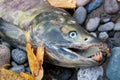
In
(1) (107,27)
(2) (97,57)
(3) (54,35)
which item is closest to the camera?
(2) (97,57)

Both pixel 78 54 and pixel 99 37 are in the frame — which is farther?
pixel 99 37

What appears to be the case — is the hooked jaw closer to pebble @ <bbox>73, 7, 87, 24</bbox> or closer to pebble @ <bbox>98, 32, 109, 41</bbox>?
pebble @ <bbox>98, 32, 109, 41</bbox>

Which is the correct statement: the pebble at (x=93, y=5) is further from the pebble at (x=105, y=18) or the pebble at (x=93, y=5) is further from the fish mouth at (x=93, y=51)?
the fish mouth at (x=93, y=51)

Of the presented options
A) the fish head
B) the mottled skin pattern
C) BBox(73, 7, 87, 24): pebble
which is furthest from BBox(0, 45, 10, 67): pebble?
BBox(73, 7, 87, 24): pebble

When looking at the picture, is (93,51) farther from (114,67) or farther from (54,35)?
(54,35)

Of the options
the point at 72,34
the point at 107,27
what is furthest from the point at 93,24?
the point at 72,34
